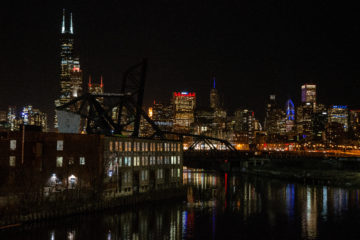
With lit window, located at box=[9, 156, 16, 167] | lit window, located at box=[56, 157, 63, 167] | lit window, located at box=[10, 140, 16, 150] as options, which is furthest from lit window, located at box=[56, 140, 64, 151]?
lit window, located at box=[9, 156, 16, 167]

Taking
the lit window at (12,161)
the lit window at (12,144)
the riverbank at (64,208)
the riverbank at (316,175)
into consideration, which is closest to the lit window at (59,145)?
the lit window at (12,144)

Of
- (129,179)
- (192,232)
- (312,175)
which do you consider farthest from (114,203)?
(312,175)

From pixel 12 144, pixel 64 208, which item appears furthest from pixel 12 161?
pixel 64 208

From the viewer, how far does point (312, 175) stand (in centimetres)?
13350

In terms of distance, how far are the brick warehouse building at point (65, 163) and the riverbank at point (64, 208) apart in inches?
66.0

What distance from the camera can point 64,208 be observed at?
188 feet

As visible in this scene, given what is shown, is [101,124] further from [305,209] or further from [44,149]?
[305,209]

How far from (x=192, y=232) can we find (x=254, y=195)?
4139cm

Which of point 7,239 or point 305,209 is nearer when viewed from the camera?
point 7,239

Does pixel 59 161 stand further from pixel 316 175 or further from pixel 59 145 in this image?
pixel 316 175

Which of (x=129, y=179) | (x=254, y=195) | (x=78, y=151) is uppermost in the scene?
(x=78, y=151)

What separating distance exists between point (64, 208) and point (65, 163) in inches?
297

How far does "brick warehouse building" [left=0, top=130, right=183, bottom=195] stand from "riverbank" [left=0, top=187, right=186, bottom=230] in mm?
1677

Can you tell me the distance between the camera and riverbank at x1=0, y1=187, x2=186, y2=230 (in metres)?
51.5
